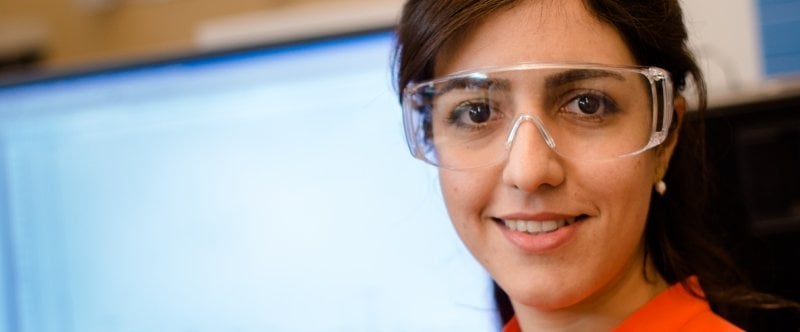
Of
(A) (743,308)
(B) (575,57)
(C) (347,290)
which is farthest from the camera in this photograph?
(C) (347,290)

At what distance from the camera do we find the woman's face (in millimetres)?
700

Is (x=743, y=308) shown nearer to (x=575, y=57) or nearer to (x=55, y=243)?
(x=575, y=57)

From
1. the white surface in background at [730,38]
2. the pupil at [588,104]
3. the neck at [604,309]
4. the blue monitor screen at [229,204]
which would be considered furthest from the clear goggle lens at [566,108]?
the white surface in background at [730,38]

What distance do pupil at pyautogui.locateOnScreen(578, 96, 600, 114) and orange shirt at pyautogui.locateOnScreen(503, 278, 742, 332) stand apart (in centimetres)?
18

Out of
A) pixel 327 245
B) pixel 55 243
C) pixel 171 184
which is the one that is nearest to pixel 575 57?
pixel 327 245

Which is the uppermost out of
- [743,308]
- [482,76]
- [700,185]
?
[482,76]

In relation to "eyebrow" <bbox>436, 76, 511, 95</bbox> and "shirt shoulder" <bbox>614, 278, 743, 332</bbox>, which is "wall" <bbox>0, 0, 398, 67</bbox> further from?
"shirt shoulder" <bbox>614, 278, 743, 332</bbox>

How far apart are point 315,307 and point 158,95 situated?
11.6 inches

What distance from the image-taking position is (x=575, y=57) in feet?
2.32

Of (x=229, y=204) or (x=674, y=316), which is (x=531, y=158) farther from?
(x=229, y=204)

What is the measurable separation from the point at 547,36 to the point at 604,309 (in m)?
0.24

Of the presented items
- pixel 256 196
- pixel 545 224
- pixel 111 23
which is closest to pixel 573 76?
pixel 545 224

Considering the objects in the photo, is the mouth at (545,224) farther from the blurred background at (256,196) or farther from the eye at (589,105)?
the blurred background at (256,196)

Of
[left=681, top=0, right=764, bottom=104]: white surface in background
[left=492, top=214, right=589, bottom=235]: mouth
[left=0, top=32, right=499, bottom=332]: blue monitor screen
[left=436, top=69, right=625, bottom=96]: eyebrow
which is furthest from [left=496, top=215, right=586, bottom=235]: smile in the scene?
[left=681, top=0, right=764, bottom=104]: white surface in background
